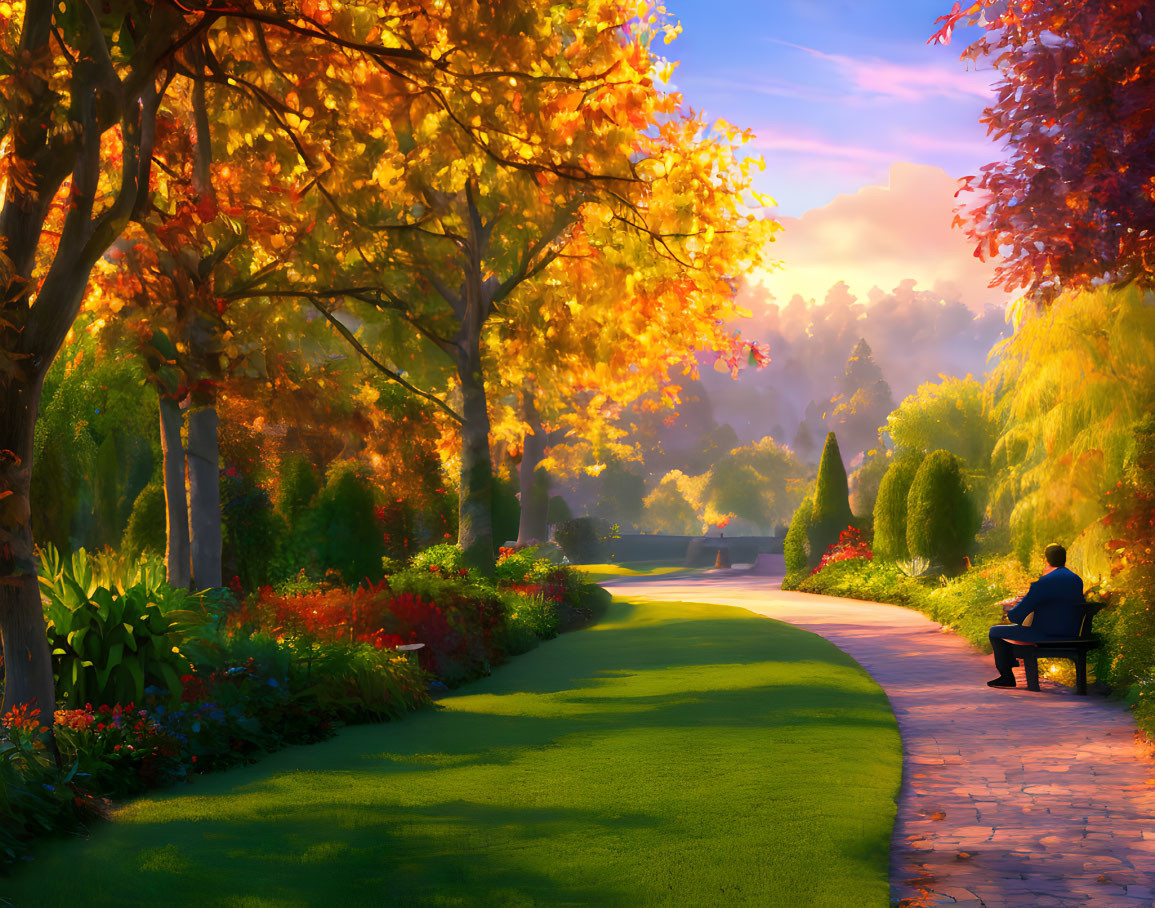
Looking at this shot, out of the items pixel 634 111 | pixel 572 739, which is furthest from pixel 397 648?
pixel 634 111

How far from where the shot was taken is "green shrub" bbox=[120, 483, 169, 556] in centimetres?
1441

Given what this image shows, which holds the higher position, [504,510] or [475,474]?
[475,474]

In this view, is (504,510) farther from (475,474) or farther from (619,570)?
(619,570)

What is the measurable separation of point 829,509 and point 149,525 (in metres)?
19.8

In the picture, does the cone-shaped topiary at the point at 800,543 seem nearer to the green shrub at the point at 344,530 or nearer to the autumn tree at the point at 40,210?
the green shrub at the point at 344,530

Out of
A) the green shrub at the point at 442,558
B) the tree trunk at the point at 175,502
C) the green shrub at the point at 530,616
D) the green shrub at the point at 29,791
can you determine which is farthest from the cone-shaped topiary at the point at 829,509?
the green shrub at the point at 29,791

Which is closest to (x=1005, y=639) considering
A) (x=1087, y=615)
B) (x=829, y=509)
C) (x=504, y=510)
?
(x=1087, y=615)

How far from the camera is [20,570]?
19.9 ft

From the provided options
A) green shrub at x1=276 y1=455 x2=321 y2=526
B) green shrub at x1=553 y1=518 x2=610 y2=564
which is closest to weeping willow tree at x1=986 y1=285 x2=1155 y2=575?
green shrub at x1=276 y1=455 x2=321 y2=526

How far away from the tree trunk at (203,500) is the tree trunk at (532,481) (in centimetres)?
2206

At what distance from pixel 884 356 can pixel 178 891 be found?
14421 centimetres

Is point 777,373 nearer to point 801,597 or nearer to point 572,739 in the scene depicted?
point 801,597

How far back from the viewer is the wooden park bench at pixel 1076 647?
10039mm

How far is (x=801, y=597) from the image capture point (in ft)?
79.3
